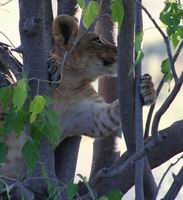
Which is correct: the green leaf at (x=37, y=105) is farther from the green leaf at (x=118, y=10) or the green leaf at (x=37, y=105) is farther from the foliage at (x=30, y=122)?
the green leaf at (x=118, y=10)

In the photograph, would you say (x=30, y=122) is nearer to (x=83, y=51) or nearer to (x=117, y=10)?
(x=117, y=10)

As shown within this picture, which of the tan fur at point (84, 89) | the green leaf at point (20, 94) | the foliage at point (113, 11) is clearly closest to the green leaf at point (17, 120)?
the green leaf at point (20, 94)

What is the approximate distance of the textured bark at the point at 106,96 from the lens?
3332 mm

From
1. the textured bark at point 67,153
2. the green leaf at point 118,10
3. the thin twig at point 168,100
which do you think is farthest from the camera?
the textured bark at point 67,153

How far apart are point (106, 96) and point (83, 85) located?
41 cm

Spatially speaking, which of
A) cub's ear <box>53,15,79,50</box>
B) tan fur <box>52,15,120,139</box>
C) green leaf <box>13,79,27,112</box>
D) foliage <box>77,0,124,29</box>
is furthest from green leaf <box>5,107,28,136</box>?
tan fur <box>52,15,120,139</box>

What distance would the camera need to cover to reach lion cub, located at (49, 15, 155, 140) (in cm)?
372

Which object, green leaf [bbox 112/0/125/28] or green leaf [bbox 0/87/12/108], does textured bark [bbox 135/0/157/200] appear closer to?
green leaf [bbox 112/0/125/28]

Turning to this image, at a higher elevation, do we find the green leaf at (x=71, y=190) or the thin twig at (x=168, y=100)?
the thin twig at (x=168, y=100)

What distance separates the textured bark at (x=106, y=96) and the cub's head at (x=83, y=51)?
0.07 metres

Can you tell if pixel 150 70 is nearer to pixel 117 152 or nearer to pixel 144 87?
pixel 117 152

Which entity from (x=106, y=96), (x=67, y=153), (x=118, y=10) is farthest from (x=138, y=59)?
(x=106, y=96)

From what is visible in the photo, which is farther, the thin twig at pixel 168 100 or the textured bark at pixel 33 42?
the textured bark at pixel 33 42

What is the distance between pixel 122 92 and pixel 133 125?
0.34ft
